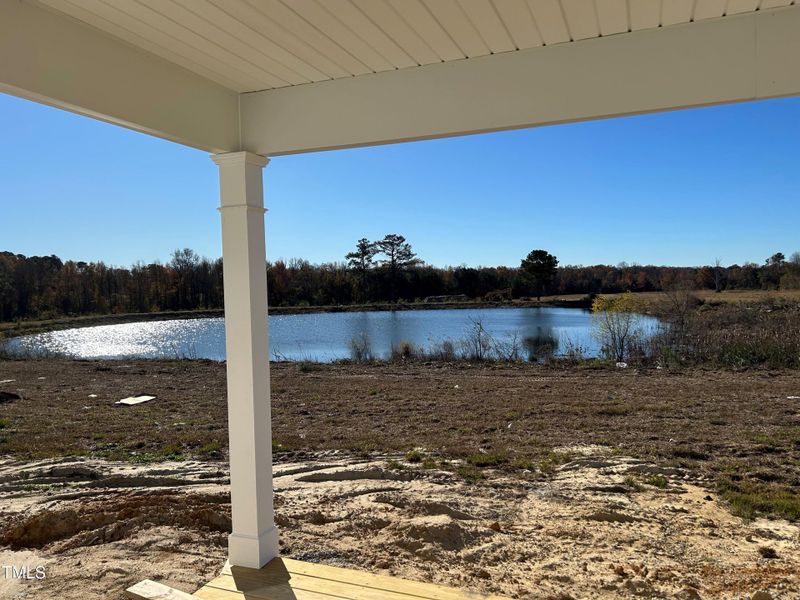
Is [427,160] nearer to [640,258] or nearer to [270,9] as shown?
[640,258]

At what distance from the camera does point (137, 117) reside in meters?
1.92

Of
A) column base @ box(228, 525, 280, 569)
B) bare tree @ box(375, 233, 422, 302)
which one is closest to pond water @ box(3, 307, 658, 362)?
bare tree @ box(375, 233, 422, 302)

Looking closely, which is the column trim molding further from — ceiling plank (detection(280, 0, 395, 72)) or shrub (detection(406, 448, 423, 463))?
shrub (detection(406, 448, 423, 463))

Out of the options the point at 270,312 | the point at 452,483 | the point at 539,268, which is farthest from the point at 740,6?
the point at 539,268

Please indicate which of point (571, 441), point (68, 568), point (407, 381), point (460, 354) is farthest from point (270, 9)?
point (460, 354)

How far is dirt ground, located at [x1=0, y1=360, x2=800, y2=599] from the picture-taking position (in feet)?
8.77

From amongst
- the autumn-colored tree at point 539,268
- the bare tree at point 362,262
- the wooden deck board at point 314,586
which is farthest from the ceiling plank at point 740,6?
the bare tree at point 362,262

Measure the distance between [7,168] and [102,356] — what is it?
3803mm

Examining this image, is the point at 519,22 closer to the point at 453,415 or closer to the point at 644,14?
the point at 644,14

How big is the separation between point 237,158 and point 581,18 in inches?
56.8

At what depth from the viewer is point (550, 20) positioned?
5.54 feet

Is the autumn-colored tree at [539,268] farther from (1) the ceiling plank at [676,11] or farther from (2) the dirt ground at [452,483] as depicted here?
(1) the ceiling plank at [676,11]

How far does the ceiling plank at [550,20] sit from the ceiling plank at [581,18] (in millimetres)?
18

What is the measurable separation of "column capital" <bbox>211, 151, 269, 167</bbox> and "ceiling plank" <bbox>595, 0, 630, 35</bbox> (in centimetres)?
143
